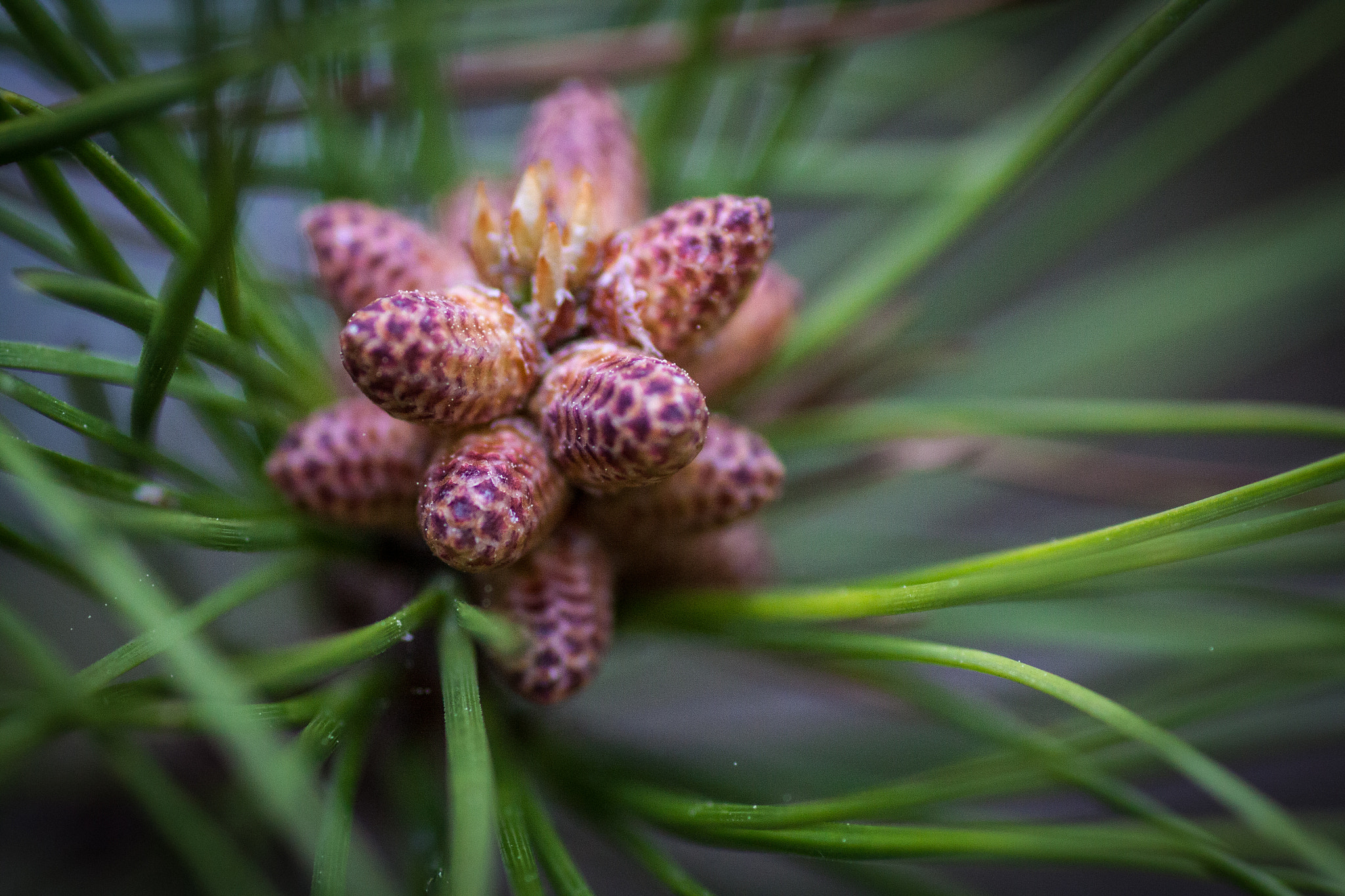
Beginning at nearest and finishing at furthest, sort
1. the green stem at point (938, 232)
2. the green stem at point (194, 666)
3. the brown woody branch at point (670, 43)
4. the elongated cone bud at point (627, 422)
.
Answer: the green stem at point (194, 666) < the elongated cone bud at point (627, 422) < the green stem at point (938, 232) < the brown woody branch at point (670, 43)

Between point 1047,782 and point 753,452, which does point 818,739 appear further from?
point 753,452

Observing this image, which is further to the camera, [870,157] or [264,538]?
[870,157]

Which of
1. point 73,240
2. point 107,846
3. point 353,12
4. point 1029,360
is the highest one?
point 1029,360

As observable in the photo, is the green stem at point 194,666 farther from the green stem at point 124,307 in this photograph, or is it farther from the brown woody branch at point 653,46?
the brown woody branch at point 653,46

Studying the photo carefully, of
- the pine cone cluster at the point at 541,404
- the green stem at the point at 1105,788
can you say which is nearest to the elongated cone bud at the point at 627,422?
the pine cone cluster at the point at 541,404

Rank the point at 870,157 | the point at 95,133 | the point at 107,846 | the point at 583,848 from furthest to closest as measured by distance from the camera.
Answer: the point at 583,848 < the point at 870,157 < the point at 107,846 < the point at 95,133

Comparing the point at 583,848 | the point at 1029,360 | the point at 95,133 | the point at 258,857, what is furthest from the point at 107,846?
the point at 1029,360
